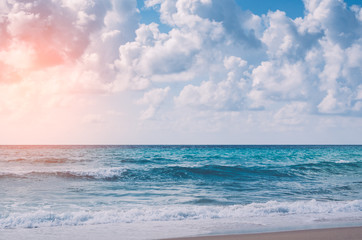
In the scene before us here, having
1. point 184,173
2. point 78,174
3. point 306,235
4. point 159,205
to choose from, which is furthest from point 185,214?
point 78,174

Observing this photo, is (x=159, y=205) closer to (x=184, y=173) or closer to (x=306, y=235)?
(x=306, y=235)

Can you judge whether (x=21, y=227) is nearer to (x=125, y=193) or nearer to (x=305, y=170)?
(x=125, y=193)

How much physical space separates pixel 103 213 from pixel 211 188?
863 centimetres

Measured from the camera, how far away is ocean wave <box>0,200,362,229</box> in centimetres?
1008

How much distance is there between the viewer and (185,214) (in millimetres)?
11055


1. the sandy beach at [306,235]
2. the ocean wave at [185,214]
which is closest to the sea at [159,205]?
the ocean wave at [185,214]

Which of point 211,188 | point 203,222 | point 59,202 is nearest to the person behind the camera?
point 203,222

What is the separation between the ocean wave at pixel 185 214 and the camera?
10.1 m

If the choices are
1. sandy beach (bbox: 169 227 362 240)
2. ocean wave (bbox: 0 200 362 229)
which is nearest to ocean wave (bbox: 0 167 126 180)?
ocean wave (bbox: 0 200 362 229)

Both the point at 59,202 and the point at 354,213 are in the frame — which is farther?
the point at 59,202

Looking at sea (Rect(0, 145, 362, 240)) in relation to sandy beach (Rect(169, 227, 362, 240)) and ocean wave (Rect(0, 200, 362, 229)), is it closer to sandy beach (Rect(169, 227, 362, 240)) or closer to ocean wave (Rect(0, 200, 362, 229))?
ocean wave (Rect(0, 200, 362, 229))

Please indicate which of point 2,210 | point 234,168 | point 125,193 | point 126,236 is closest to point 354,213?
point 126,236

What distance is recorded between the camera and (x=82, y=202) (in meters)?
13.4

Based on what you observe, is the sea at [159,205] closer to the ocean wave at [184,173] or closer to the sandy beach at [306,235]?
the ocean wave at [184,173]
